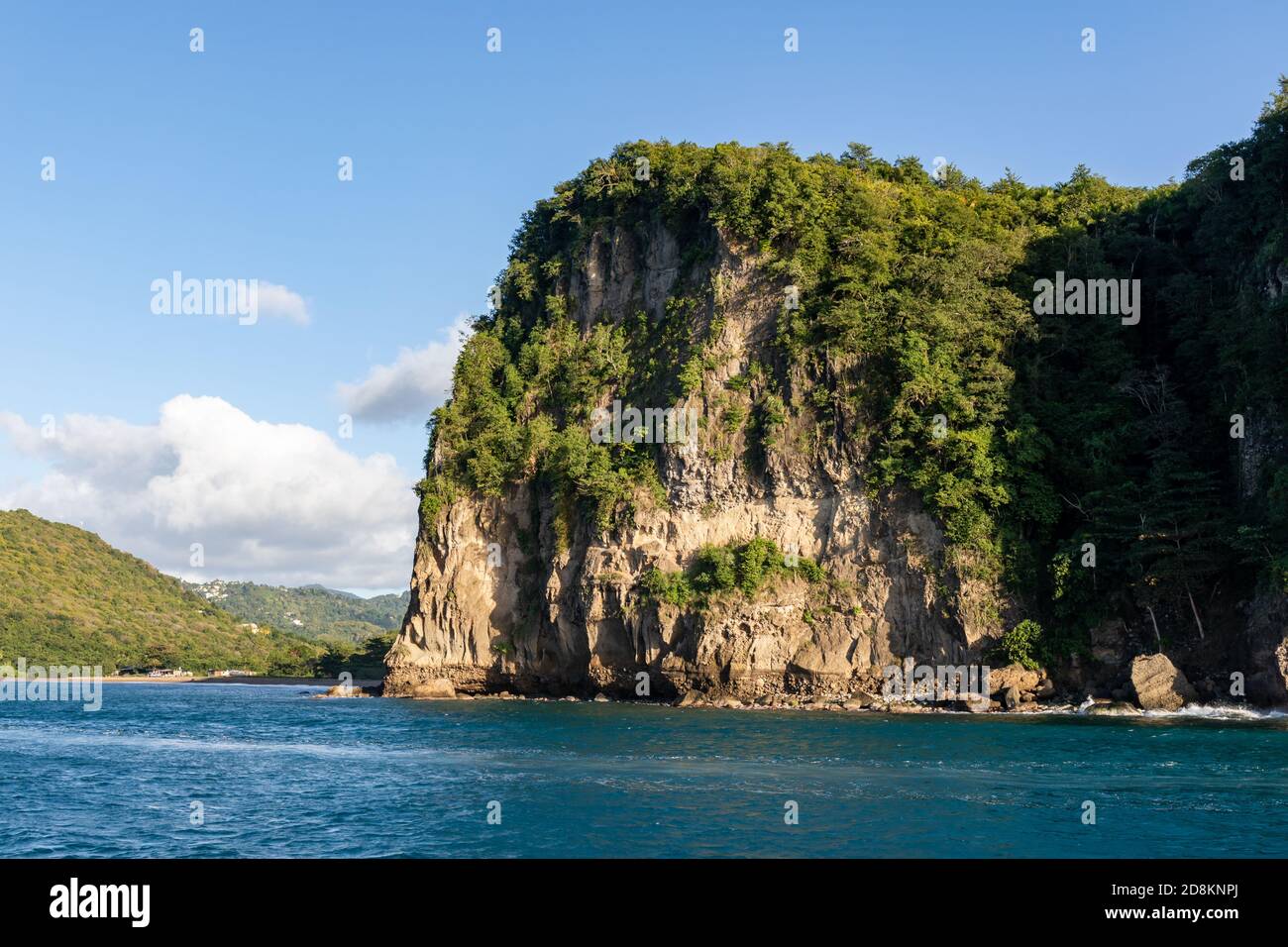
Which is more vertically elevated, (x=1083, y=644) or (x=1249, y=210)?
(x=1249, y=210)

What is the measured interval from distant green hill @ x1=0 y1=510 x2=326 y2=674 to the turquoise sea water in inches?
2984

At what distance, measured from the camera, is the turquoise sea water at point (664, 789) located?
18.5 metres

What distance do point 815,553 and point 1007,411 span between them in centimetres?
1092

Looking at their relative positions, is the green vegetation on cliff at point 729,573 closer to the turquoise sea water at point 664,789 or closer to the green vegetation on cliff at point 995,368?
the green vegetation on cliff at point 995,368

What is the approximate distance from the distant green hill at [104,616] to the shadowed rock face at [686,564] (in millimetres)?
51525

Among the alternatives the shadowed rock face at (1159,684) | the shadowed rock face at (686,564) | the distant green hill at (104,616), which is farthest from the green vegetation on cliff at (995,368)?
the distant green hill at (104,616)

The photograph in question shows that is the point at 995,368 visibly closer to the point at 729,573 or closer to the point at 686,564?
the point at 729,573

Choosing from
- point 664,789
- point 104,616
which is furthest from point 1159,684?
point 104,616

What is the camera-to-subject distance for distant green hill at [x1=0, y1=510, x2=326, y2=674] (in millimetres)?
109438

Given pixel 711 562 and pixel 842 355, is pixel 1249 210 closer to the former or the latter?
pixel 842 355

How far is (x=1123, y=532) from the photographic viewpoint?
4412 centimetres
